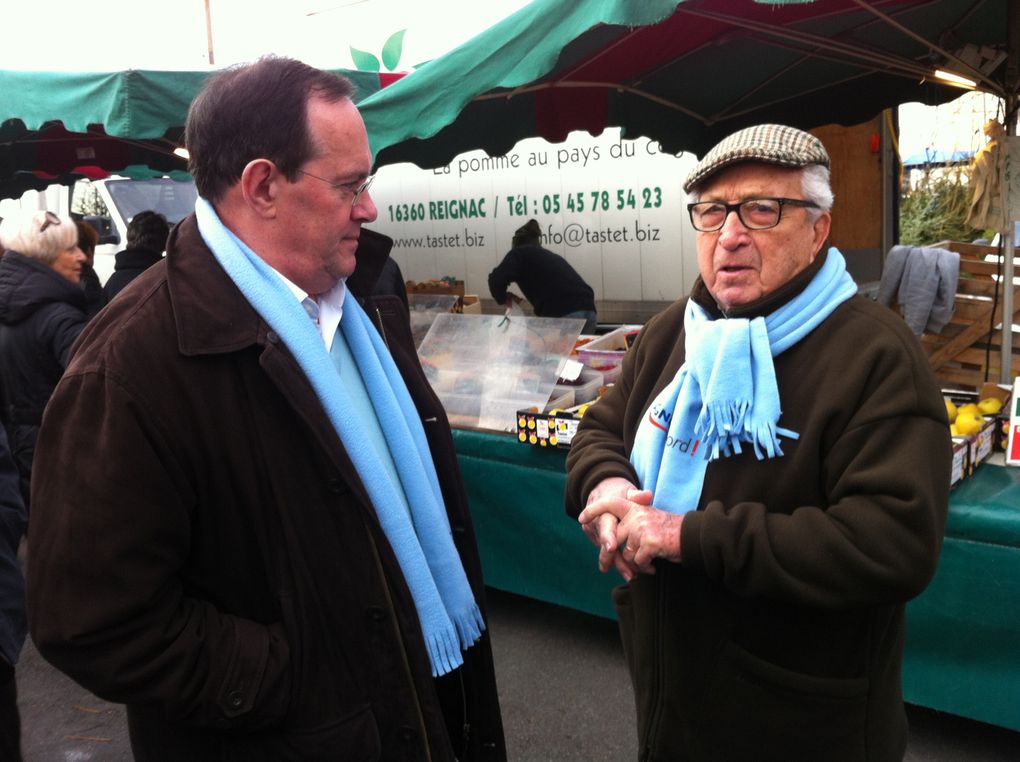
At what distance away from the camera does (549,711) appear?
331cm

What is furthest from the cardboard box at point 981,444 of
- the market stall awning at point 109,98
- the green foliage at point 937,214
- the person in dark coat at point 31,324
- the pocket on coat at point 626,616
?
the green foliage at point 937,214

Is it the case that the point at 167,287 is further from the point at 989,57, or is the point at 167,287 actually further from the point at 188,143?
the point at 989,57

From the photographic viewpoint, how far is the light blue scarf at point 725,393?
1.53 metres

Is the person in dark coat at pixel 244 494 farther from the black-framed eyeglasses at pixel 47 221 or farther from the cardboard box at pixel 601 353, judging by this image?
the black-framed eyeglasses at pixel 47 221

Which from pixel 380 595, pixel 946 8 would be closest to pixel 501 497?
pixel 380 595

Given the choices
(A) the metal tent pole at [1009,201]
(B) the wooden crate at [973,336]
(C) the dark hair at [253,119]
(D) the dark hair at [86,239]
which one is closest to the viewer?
(C) the dark hair at [253,119]

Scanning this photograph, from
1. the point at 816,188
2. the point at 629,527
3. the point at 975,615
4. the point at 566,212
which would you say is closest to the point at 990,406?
the point at 975,615

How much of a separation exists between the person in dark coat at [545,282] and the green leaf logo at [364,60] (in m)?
3.31

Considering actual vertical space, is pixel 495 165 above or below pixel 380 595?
above

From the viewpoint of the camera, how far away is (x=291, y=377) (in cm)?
138

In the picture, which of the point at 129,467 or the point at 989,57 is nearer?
the point at 129,467

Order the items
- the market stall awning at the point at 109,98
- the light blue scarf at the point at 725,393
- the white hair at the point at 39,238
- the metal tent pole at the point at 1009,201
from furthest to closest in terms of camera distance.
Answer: the market stall awning at the point at 109,98 < the white hair at the point at 39,238 < the metal tent pole at the point at 1009,201 < the light blue scarf at the point at 725,393

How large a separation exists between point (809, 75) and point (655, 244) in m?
1.87

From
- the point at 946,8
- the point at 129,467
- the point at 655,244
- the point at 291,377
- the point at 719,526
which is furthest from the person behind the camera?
the point at 655,244
